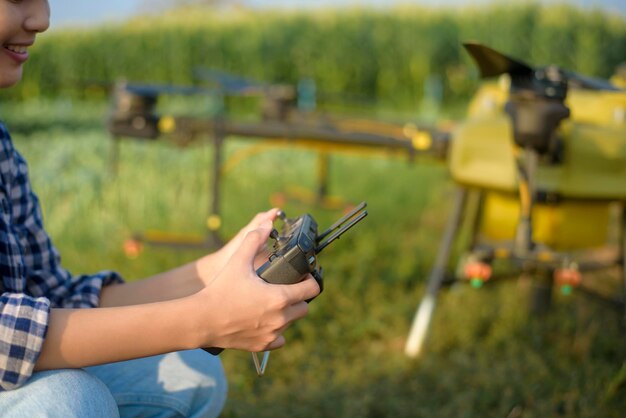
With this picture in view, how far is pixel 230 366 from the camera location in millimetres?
2754

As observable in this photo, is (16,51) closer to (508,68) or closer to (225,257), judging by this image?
(225,257)

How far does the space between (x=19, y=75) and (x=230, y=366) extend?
1.69 m

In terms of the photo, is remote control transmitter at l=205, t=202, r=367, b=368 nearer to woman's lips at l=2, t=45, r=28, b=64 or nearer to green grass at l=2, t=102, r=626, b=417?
woman's lips at l=2, t=45, r=28, b=64

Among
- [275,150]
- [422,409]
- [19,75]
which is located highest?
[19,75]

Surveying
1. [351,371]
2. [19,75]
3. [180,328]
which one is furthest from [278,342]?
[351,371]

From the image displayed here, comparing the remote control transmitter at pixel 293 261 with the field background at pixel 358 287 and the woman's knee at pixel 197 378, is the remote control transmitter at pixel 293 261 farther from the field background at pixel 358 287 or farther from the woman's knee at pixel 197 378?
the field background at pixel 358 287

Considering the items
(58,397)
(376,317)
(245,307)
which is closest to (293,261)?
(245,307)

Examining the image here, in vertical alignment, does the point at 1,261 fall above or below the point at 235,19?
above

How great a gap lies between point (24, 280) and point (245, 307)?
51 centimetres

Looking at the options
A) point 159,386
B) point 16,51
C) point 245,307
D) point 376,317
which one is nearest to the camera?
point 245,307

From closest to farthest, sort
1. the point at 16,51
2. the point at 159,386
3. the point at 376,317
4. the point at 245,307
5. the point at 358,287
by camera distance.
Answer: the point at 245,307 → the point at 16,51 → the point at 159,386 → the point at 376,317 → the point at 358,287

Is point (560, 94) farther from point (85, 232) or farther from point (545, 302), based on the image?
point (85, 232)

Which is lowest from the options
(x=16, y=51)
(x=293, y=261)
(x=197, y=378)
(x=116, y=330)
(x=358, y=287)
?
(x=358, y=287)

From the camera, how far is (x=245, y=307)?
1131mm
